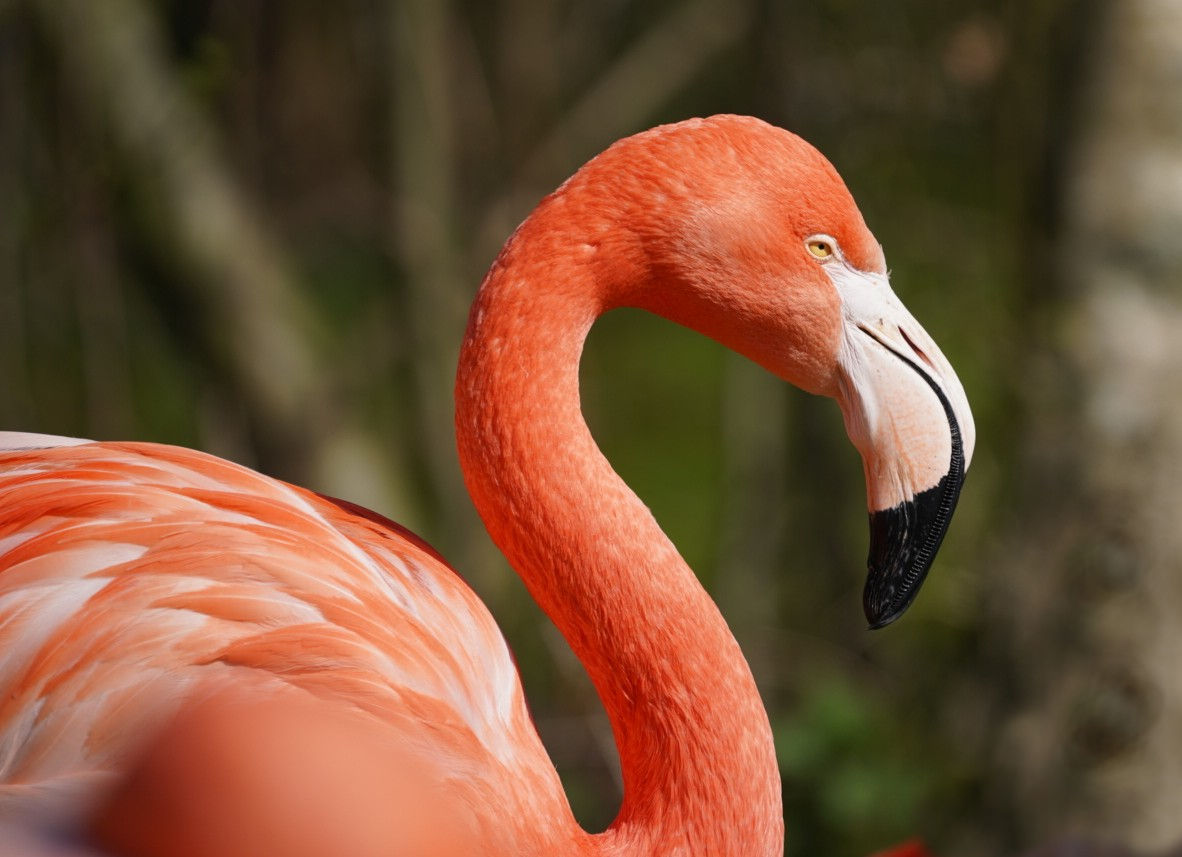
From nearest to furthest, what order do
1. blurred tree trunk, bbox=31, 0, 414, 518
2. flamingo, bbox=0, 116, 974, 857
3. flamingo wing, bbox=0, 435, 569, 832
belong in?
flamingo wing, bbox=0, 435, 569, 832, flamingo, bbox=0, 116, 974, 857, blurred tree trunk, bbox=31, 0, 414, 518

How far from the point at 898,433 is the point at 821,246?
1.00 feet

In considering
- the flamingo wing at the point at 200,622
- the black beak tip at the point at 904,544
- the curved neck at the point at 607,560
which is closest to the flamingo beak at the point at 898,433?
the black beak tip at the point at 904,544

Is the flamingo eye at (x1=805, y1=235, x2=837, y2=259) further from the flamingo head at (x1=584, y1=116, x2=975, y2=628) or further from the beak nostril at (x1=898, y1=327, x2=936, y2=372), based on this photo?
the beak nostril at (x1=898, y1=327, x2=936, y2=372)

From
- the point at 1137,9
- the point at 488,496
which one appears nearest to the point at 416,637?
the point at 488,496

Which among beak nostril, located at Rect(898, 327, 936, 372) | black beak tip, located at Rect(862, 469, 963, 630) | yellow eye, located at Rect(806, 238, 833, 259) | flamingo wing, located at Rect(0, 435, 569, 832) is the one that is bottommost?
flamingo wing, located at Rect(0, 435, 569, 832)

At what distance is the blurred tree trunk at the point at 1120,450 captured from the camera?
9.95ft

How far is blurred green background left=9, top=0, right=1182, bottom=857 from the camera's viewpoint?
3107 millimetres

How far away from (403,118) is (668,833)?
3017 mm

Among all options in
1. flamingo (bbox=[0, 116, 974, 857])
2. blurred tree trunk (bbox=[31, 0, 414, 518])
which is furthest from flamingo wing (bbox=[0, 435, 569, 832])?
blurred tree trunk (bbox=[31, 0, 414, 518])

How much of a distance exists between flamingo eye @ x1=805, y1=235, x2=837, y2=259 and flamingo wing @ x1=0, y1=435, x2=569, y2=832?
0.74 meters

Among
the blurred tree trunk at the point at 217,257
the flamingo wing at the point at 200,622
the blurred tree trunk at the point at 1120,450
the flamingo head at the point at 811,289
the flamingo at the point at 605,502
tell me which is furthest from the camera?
the blurred tree trunk at the point at 217,257

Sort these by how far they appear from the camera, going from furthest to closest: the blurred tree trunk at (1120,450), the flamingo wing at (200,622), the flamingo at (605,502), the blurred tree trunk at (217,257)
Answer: the blurred tree trunk at (217,257) < the blurred tree trunk at (1120,450) < the flamingo at (605,502) < the flamingo wing at (200,622)

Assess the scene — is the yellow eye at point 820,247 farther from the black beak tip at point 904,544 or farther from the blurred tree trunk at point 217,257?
the blurred tree trunk at point 217,257

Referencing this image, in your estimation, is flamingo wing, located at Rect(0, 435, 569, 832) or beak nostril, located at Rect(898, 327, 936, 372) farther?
beak nostril, located at Rect(898, 327, 936, 372)
